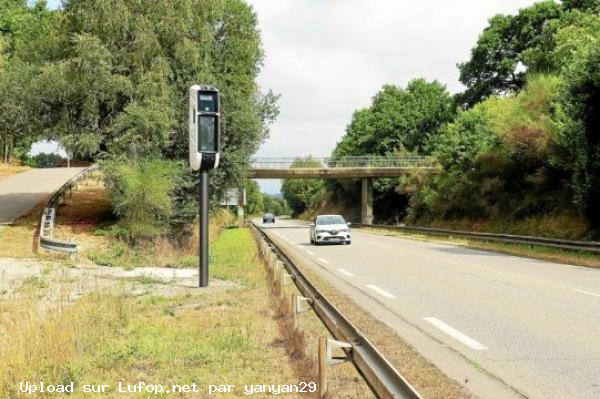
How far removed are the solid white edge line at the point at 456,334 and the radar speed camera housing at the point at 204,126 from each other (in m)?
5.64

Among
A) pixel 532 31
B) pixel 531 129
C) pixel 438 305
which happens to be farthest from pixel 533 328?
pixel 532 31

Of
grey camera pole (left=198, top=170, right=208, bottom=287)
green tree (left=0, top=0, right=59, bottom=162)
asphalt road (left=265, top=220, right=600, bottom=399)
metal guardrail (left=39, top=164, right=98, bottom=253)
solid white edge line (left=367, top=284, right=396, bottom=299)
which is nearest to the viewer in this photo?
asphalt road (left=265, top=220, right=600, bottom=399)

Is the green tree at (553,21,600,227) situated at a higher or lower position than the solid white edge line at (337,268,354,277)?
higher

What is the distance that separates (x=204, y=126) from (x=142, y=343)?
19.7 feet

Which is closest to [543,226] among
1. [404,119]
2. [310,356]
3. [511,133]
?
[511,133]

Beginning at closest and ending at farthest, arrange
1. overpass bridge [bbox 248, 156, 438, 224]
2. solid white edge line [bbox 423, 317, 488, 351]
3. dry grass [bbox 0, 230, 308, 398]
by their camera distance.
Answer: dry grass [bbox 0, 230, 308, 398], solid white edge line [bbox 423, 317, 488, 351], overpass bridge [bbox 248, 156, 438, 224]

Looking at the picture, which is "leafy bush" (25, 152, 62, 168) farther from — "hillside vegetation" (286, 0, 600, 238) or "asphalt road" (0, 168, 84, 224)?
"hillside vegetation" (286, 0, 600, 238)

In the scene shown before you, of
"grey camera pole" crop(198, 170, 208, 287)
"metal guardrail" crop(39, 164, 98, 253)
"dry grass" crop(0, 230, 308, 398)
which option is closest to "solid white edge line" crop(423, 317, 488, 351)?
"dry grass" crop(0, 230, 308, 398)

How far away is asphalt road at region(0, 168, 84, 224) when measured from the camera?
29.7m

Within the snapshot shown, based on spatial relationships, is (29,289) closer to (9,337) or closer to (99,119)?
(9,337)

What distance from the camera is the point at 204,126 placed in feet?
42.0

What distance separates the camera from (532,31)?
5950 centimetres

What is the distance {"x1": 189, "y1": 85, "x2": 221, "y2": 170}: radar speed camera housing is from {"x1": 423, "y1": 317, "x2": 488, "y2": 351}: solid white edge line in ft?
18.5

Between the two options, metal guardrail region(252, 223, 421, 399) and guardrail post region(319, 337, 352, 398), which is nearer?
metal guardrail region(252, 223, 421, 399)
